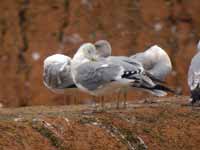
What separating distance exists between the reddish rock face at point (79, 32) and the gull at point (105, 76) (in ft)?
21.8

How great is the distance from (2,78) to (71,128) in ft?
29.2

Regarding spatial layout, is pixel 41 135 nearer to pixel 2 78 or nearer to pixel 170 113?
pixel 170 113

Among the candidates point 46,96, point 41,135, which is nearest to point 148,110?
point 41,135

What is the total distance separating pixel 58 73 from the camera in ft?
33.4

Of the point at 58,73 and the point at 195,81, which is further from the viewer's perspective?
the point at 58,73

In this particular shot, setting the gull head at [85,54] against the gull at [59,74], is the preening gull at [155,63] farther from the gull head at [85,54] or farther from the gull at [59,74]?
the gull head at [85,54]

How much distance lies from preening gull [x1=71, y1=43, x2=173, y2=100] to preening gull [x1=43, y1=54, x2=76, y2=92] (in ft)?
6.13

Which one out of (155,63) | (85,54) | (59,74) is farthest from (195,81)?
(59,74)

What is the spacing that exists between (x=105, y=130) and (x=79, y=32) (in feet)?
27.9

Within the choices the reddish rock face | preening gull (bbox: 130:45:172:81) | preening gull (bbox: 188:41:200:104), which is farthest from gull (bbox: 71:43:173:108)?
the reddish rock face

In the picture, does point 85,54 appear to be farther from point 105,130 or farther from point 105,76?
point 105,130

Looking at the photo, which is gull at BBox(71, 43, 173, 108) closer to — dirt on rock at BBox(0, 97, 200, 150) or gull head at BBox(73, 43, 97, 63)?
gull head at BBox(73, 43, 97, 63)

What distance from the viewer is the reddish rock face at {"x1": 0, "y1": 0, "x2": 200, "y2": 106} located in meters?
14.9

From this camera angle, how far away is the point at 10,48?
15.4 m
